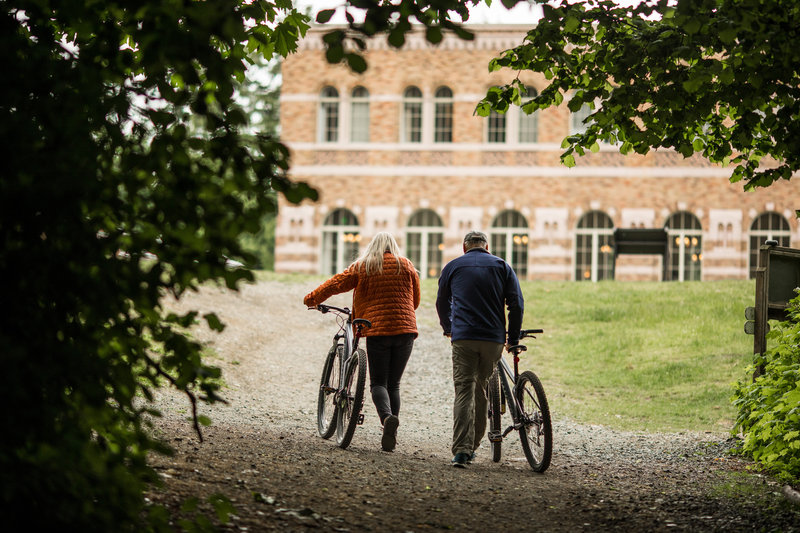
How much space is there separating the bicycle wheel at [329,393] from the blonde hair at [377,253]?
2.61 feet

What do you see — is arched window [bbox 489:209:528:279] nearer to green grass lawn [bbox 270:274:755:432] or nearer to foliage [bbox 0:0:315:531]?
green grass lawn [bbox 270:274:755:432]

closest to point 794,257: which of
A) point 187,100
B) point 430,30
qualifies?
point 430,30

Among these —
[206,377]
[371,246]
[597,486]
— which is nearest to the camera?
[206,377]

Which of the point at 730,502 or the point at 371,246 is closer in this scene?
the point at 730,502

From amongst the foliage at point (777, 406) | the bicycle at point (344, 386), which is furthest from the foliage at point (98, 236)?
the foliage at point (777, 406)

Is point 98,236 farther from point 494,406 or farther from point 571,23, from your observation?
point 494,406

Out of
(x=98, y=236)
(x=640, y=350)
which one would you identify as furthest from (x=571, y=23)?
(x=640, y=350)

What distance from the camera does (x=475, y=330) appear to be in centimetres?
718

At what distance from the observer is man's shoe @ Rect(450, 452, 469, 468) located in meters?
7.20

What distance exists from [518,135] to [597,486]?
22721 mm

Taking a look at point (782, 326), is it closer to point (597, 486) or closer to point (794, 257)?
point (794, 257)

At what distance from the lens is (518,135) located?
1132 inches

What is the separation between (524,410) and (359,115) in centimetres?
2306

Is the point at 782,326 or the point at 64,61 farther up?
the point at 64,61
